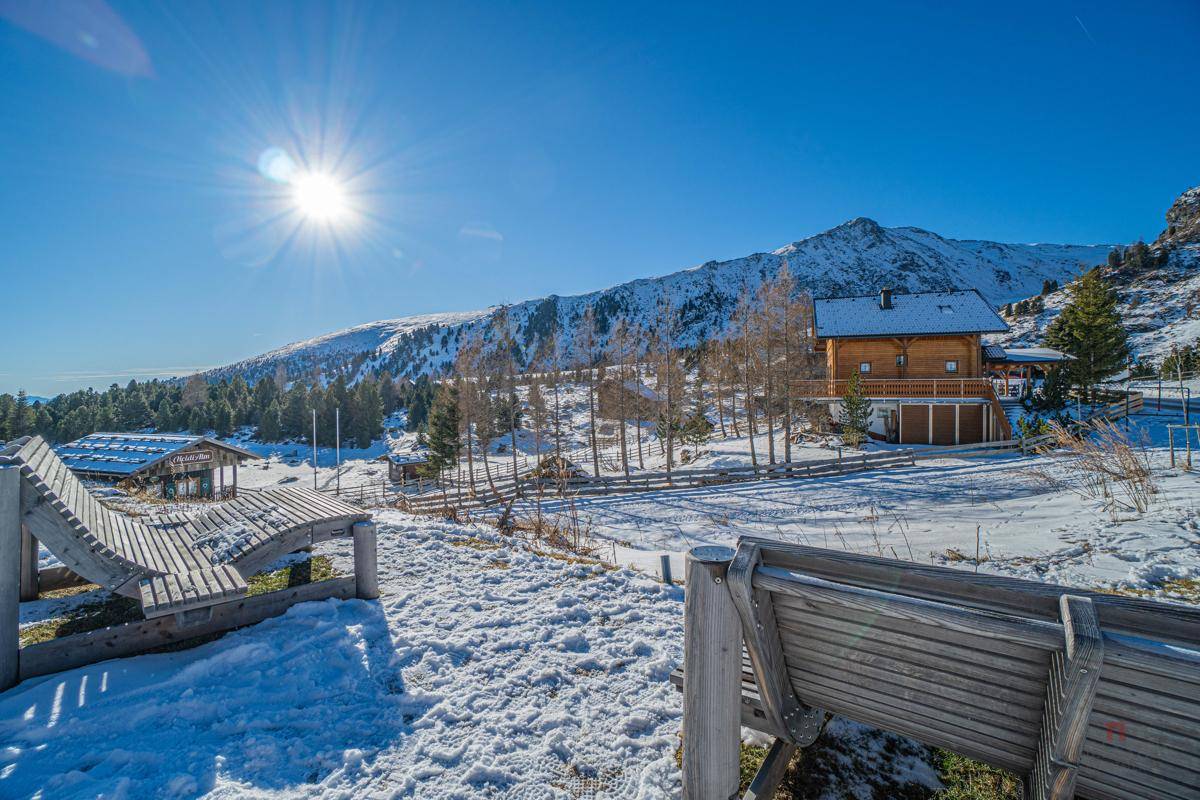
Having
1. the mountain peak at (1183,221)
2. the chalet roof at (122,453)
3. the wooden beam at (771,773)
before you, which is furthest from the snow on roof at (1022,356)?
the mountain peak at (1183,221)

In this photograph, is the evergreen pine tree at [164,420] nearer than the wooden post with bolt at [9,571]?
No

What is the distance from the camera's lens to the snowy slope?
53688 millimetres

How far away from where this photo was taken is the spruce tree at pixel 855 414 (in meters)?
23.5

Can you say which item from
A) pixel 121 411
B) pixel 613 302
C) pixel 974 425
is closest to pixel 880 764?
pixel 974 425

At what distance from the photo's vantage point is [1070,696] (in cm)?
150

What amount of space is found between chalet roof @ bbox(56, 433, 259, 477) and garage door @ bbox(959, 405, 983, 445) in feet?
118

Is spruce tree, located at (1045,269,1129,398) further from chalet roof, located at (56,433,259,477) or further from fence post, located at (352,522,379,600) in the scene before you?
chalet roof, located at (56,433,259,477)

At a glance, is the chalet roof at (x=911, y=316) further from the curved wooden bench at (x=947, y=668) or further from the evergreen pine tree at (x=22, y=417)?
the evergreen pine tree at (x=22, y=417)

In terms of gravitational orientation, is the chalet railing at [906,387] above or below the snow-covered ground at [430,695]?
above

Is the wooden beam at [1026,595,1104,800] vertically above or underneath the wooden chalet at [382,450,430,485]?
above

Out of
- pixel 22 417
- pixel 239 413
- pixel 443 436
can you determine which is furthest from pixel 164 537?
pixel 239 413

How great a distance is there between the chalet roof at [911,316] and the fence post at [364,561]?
26167mm

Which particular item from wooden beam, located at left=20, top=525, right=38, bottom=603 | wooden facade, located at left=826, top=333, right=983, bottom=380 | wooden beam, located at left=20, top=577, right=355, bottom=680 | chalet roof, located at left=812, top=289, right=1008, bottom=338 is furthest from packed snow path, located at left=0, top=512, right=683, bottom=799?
chalet roof, located at left=812, top=289, right=1008, bottom=338

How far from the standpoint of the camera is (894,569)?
77.6 inches
